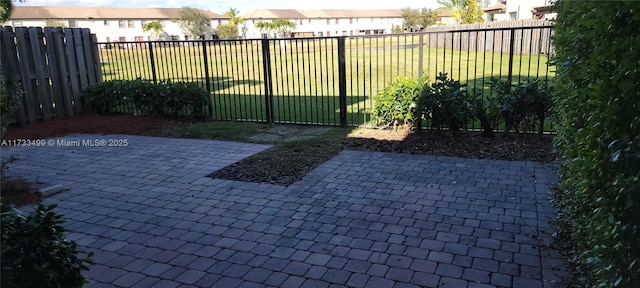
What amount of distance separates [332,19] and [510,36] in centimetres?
8753

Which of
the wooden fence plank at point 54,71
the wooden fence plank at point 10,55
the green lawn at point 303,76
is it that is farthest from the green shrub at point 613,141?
the wooden fence plank at point 54,71

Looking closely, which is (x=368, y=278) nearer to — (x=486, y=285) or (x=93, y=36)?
(x=486, y=285)

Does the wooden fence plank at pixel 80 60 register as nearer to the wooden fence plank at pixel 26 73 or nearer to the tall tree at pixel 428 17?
the wooden fence plank at pixel 26 73

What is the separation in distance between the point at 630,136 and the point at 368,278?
191 cm

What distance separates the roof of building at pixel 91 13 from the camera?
61312mm

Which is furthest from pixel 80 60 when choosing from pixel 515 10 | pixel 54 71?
pixel 515 10

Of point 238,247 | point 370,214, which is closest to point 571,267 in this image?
point 370,214

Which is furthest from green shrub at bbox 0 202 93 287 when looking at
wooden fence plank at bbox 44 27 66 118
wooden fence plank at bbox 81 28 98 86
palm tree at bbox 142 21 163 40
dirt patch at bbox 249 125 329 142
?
palm tree at bbox 142 21 163 40

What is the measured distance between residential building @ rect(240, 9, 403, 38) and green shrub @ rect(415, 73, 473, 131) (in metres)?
80.4

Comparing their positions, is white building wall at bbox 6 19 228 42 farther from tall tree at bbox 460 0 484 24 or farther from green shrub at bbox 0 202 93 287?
green shrub at bbox 0 202 93 287

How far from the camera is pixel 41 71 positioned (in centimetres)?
905

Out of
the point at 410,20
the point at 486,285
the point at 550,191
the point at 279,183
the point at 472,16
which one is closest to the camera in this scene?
the point at 486,285

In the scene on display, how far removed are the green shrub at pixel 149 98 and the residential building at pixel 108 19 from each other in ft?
181

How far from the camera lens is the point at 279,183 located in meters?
5.29
